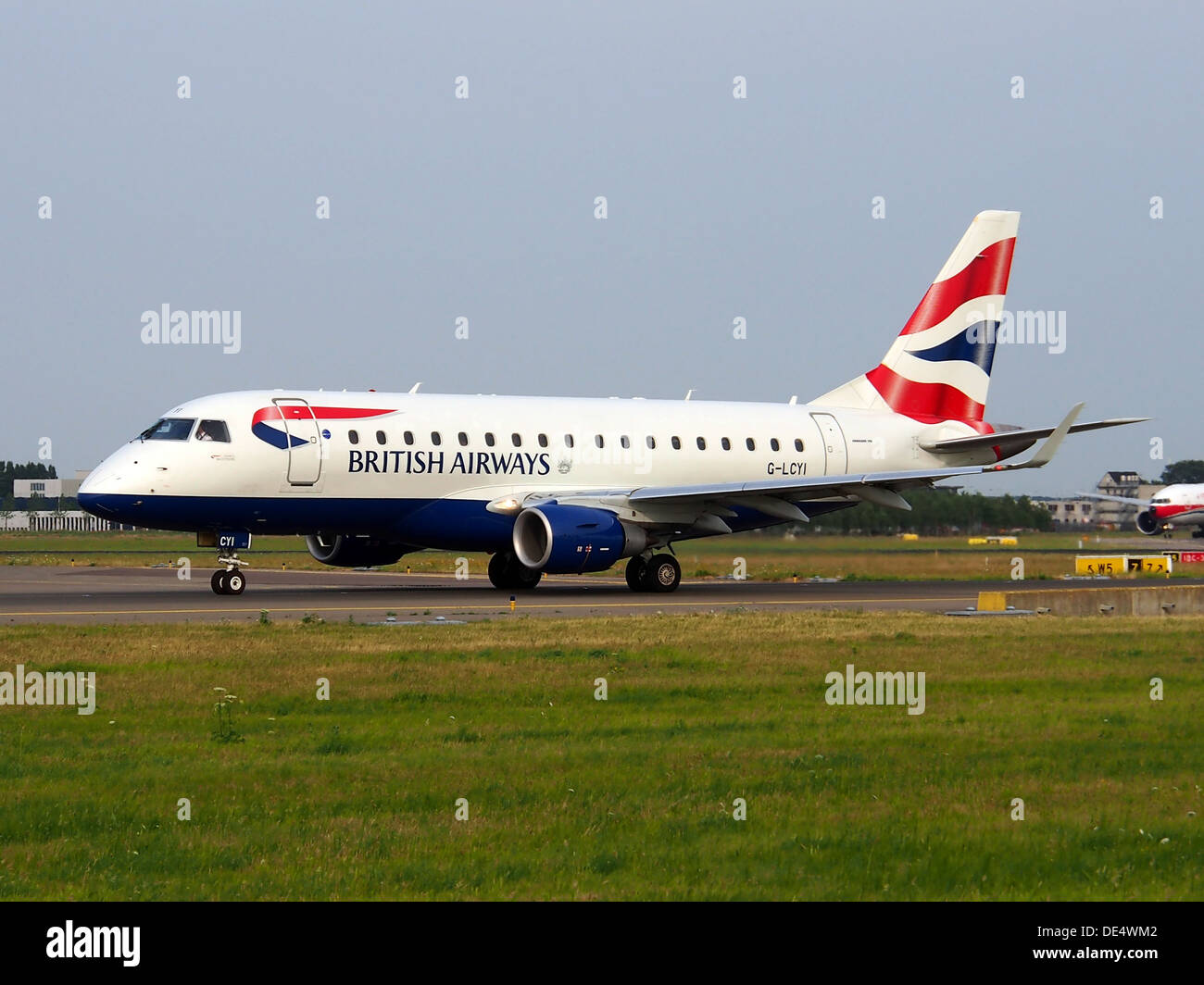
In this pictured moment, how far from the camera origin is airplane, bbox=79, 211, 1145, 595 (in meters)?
29.2

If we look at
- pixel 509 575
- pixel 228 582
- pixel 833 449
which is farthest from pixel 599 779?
pixel 833 449

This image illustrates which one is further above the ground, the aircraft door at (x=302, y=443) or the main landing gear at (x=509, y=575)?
the aircraft door at (x=302, y=443)

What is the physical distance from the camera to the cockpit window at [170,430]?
1144 inches

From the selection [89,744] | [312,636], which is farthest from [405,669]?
[89,744]

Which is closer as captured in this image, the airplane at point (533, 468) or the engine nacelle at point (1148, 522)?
the airplane at point (533, 468)

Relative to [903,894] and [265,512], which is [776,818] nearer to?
[903,894]

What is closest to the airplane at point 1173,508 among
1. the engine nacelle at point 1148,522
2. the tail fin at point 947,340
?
the engine nacelle at point 1148,522

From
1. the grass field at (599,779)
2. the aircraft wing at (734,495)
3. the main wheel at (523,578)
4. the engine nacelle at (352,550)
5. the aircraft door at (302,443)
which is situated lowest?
the grass field at (599,779)

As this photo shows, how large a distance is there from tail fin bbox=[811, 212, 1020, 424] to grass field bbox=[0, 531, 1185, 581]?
3834mm

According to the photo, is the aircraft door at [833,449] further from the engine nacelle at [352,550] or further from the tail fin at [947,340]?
the engine nacelle at [352,550]

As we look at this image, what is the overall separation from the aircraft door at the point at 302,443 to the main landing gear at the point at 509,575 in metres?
5.74

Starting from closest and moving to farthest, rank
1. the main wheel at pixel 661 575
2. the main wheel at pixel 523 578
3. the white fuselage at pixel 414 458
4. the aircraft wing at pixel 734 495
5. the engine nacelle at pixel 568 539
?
the white fuselage at pixel 414 458, the engine nacelle at pixel 568 539, the aircraft wing at pixel 734 495, the main wheel at pixel 661 575, the main wheel at pixel 523 578

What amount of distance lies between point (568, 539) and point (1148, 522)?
2009 inches
